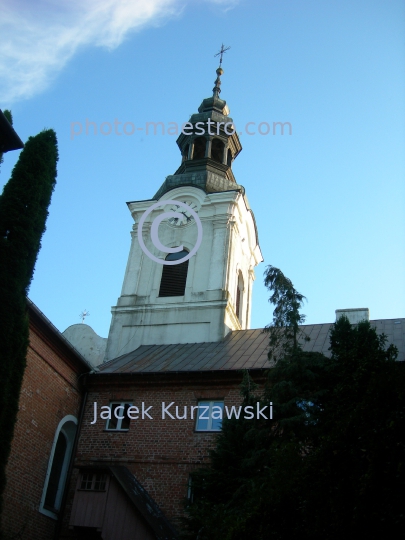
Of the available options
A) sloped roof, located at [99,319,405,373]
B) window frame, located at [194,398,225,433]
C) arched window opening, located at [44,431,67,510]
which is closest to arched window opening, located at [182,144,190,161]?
sloped roof, located at [99,319,405,373]

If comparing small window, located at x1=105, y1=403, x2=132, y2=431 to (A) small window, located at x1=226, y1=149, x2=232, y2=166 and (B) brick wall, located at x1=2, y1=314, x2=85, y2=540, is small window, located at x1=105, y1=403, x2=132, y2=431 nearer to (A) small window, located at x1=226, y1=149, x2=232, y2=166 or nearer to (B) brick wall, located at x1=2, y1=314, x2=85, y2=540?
(B) brick wall, located at x1=2, y1=314, x2=85, y2=540

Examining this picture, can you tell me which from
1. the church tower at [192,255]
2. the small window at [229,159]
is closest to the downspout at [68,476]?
the church tower at [192,255]

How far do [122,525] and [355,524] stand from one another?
9.34 metres

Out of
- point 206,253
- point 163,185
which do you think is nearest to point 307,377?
point 206,253

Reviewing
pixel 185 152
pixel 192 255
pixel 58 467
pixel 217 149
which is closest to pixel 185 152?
pixel 185 152

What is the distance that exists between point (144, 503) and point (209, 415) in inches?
127

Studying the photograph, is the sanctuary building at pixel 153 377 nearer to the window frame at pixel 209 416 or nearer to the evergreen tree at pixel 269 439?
the window frame at pixel 209 416

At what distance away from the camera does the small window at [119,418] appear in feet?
61.7

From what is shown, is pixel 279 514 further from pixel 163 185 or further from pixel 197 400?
pixel 163 185

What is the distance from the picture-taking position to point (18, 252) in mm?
13766

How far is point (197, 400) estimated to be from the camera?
733 inches

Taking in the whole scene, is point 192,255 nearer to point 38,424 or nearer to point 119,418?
point 119,418

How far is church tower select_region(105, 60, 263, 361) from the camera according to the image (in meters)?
24.3

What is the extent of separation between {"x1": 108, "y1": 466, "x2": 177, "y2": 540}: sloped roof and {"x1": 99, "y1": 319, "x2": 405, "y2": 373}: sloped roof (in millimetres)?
3497
